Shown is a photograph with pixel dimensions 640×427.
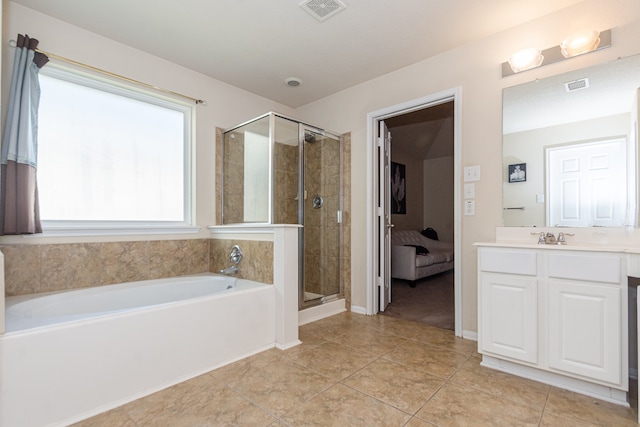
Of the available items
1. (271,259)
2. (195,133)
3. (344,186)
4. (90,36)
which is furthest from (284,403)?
(90,36)

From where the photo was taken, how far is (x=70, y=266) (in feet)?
7.29

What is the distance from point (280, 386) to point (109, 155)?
7.51ft

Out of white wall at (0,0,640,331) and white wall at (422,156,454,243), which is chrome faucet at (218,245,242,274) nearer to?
white wall at (0,0,640,331)

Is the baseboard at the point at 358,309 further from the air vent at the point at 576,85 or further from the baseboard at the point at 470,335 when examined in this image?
the air vent at the point at 576,85

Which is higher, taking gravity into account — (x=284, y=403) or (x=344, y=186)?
(x=344, y=186)

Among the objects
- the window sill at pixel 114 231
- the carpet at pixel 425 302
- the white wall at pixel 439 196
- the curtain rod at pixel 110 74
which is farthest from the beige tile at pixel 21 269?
the white wall at pixel 439 196

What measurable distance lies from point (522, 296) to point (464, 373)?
0.60 m

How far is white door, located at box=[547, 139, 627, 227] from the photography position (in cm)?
186

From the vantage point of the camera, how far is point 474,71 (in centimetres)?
247

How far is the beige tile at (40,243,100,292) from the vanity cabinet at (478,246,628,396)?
9.41 feet

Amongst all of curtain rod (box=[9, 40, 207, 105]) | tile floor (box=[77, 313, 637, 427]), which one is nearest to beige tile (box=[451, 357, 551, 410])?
tile floor (box=[77, 313, 637, 427])

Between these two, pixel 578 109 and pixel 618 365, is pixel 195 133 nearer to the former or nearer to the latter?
pixel 578 109

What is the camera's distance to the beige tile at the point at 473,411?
141cm

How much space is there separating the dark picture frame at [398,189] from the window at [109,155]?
12.7ft
